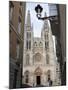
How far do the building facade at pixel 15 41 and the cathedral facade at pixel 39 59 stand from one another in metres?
0.05

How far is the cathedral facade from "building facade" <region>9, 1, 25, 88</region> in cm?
5

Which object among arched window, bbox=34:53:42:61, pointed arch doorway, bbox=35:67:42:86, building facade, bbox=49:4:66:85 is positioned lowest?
pointed arch doorway, bbox=35:67:42:86

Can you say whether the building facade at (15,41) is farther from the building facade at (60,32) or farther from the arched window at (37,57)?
the building facade at (60,32)

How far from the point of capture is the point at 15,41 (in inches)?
75.3

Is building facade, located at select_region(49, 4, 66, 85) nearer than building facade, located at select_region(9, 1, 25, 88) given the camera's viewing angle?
No

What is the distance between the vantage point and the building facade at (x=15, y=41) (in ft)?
6.23

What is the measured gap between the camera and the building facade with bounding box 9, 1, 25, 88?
1.90 metres

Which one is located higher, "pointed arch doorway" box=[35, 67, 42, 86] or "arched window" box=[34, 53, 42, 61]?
"arched window" box=[34, 53, 42, 61]

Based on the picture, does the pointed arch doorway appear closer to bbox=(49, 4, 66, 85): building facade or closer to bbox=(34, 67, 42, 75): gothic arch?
bbox=(34, 67, 42, 75): gothic arch

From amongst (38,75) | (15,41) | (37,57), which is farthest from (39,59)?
(15,41)

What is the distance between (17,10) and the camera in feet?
6.29

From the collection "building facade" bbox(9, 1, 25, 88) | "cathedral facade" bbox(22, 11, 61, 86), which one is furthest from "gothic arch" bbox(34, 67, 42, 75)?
"building facade" bbox(9, 1, 25, 88)

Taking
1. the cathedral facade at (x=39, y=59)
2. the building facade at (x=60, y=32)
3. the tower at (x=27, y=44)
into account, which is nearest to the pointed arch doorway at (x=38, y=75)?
the cathedral facade at (x=39, y=59)

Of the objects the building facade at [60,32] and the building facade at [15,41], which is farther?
the building facade at [60,32]
